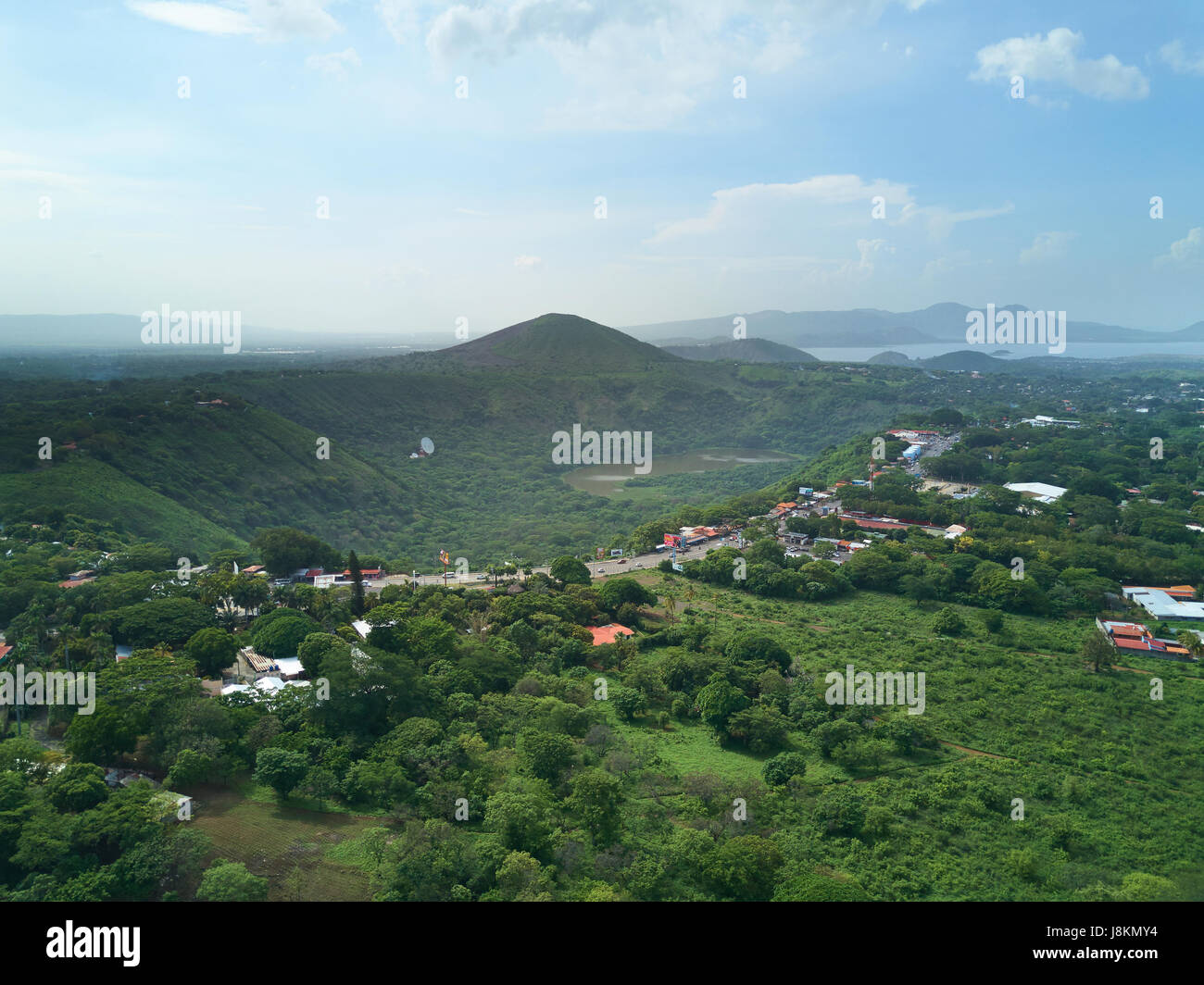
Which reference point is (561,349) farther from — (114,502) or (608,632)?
(608,632)

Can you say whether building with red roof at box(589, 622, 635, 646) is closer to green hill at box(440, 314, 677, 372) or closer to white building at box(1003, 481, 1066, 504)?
white building at box(1003, 481, 1066, 504)

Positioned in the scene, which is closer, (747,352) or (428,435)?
(428,435)

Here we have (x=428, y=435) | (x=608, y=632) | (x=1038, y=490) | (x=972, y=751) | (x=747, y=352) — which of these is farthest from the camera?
(x=747, y=352)

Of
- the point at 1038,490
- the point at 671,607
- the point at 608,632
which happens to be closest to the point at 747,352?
the point at 1038,490

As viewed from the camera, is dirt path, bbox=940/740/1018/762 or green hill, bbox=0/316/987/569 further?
green hill, bbox=0/316/987/569

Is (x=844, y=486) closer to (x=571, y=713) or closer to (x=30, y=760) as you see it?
(x=571, y=713)

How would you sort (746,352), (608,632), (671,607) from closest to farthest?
(608,632), (671,607), (746,352)

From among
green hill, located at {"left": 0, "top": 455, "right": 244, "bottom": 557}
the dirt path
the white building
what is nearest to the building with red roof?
the dirt path

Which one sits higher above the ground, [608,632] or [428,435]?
[428,435]

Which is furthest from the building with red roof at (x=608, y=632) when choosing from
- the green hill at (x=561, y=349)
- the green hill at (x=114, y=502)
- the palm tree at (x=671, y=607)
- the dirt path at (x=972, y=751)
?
the green hill at (x=561, y=349)

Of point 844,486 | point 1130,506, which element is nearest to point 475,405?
point 844,486

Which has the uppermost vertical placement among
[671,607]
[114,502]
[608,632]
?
[114,502]
